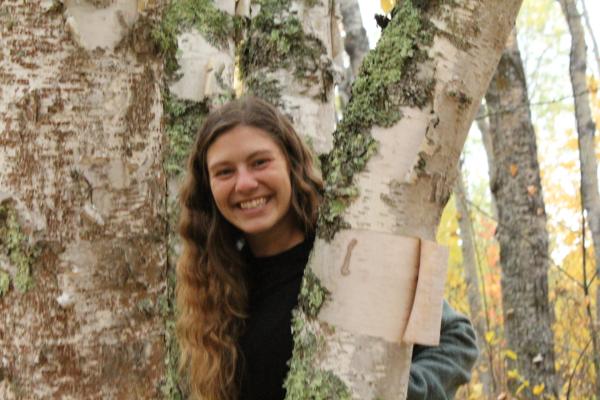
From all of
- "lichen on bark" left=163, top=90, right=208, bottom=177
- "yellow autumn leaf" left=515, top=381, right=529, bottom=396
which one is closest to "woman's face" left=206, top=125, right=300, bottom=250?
"lichen on bark" left=163, top=90, right=208, bottom=177

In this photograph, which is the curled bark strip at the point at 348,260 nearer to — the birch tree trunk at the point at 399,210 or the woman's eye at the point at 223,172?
the birch tree trunk at the point at 399,210

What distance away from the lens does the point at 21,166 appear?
4.43 feet

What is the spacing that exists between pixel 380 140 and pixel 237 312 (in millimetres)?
1024

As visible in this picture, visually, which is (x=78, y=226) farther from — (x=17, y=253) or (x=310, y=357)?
(x=310, y=357)

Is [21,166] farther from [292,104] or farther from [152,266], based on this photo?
[292,104]

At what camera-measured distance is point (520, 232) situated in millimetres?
5492

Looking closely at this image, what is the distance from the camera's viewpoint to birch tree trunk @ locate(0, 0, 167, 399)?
1347 mm

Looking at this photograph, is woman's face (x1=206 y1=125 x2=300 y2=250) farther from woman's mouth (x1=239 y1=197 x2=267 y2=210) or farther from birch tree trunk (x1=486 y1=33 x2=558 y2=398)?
birch tree trunk (x1=486 y1=33 x2=558 y2=398)

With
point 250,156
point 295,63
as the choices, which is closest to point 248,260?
point 250,156

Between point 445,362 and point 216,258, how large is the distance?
804 mm

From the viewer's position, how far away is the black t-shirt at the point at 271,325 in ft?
6.72

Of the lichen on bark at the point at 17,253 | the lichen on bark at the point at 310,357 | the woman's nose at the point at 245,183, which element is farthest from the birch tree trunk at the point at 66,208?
the woman's nose at the point at 245,183

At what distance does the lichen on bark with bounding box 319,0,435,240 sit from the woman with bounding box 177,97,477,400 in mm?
688

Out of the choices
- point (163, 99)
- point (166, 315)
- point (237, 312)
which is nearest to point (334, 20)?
point (237, 312)
